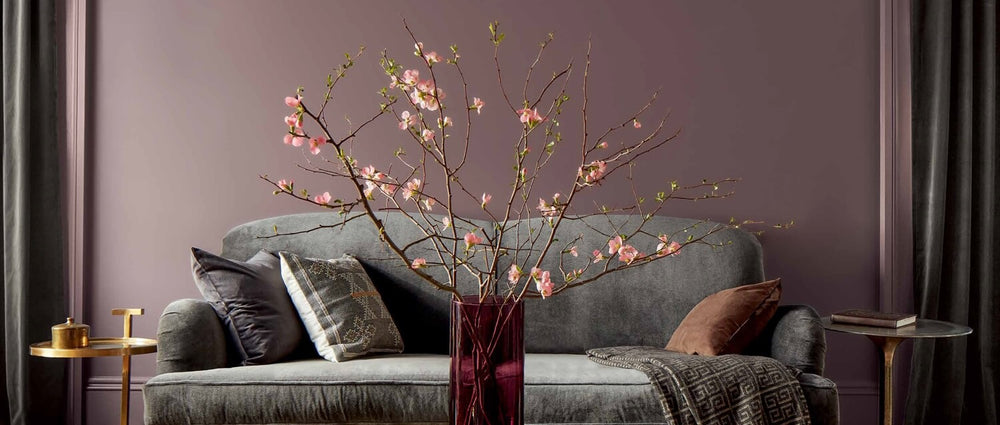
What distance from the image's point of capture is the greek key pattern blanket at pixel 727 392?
7.78 ft

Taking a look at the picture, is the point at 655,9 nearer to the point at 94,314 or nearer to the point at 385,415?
the point at 385,415

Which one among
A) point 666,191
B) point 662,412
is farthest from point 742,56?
point 662,412

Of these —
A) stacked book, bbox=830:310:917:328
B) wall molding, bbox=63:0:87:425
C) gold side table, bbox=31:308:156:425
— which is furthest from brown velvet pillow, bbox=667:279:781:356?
wall molding, bbox=63:0:87:425

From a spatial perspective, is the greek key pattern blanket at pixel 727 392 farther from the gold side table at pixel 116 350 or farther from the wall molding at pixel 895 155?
the gold side table at pixel 116 350

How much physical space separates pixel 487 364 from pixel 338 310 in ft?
4.57

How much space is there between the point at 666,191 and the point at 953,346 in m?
1.31

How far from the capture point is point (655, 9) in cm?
347

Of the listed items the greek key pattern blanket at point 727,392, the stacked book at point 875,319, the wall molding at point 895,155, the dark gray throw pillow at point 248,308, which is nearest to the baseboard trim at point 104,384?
the dark gray throw pillow at point 248,308

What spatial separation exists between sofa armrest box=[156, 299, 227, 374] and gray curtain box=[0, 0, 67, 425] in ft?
3.56

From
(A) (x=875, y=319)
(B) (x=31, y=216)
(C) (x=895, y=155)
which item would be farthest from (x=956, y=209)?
(B) (x=31, y=216)

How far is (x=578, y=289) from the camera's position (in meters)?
3.14

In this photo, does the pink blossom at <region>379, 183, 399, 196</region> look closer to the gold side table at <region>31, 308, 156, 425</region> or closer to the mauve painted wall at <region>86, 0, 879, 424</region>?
the gold side table at <region>31, 308, 156, 425</region>

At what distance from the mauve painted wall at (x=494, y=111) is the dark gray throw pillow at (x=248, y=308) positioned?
28.7 inches

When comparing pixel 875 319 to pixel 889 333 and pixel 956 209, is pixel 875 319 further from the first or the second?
pixel 956 209
